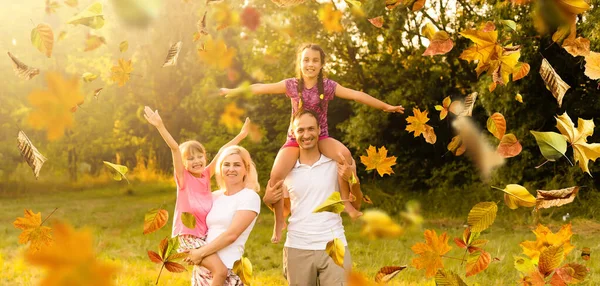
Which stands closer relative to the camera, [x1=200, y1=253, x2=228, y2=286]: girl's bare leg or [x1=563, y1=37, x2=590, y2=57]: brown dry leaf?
[x1=563, y1=37, x2=590, y2=57]: brown dry leaf

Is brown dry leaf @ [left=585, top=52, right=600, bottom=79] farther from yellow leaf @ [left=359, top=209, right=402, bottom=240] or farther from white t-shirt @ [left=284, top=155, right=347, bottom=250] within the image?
white t-shirt @ [left=284, top=155, right=347, bottom=250]

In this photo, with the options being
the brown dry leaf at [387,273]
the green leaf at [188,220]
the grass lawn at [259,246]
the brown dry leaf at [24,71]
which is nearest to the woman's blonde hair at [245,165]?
the green leaf at [188,220]

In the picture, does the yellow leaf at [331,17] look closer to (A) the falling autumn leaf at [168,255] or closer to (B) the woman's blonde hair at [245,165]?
(B) the woman's blonde hair at [245,165]

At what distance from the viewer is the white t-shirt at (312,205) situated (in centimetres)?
402

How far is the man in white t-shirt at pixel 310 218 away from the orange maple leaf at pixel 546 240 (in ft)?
3.38

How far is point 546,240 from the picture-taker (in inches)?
140

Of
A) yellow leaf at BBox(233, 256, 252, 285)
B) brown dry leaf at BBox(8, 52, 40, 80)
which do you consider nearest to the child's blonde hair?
yellow leaf at BBox(233, 256, 252, 285)

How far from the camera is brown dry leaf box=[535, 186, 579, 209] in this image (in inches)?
109

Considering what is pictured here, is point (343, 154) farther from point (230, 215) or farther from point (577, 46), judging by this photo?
point (577, 46)

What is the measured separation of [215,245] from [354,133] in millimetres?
9395

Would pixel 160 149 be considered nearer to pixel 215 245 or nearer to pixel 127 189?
pixel 127 189

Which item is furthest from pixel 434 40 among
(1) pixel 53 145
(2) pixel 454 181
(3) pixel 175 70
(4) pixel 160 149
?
(1) pixel 53 145

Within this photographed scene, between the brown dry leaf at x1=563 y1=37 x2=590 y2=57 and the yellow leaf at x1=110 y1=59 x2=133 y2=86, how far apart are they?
2.10 metres

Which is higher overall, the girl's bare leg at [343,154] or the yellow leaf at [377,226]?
the girl's bare leg at [343,154]
